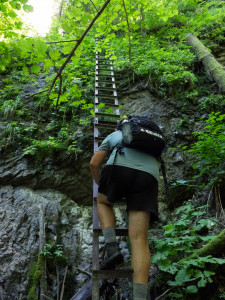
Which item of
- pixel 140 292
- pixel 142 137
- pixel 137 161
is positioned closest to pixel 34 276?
pixel 140 292

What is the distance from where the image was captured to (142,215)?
230cm

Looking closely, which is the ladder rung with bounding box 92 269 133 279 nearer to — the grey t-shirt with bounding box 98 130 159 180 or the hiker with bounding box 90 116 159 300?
the hiker with bounding box 90 116 159 300

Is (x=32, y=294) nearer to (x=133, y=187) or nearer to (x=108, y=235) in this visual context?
(x=108, y=235)

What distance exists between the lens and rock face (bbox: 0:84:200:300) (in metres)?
3.77

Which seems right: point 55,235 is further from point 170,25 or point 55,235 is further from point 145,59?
point 170,25

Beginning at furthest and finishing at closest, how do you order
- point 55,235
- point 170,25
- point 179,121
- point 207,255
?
point 170,25, point 179,121, point 55,235, point 207,255

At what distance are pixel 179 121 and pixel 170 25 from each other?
5.93m

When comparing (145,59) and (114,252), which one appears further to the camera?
(145,59)

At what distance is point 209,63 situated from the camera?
23.0 feet

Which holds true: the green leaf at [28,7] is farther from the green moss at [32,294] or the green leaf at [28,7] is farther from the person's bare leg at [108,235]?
the green moss at [32,294]

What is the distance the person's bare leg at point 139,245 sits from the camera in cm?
210

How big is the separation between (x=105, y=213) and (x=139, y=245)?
518 millimetres

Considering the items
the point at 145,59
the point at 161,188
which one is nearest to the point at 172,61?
the point at 145,59

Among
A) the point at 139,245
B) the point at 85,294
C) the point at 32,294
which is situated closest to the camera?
the point at 139,245
